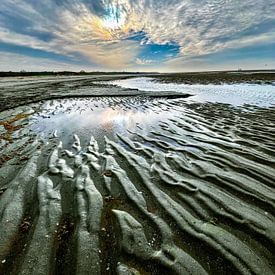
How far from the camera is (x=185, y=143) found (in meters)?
7.67

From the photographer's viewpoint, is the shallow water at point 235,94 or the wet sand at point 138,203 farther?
the shallow water at point 235,94

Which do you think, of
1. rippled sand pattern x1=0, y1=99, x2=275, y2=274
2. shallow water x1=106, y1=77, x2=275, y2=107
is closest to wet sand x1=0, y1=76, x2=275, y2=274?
rippled sand pattern x1=0, y1=99, x2=275, y2=274

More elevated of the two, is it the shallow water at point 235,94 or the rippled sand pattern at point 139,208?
the rippled sand pattern at point 139,208

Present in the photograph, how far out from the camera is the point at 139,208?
4086 millimetres

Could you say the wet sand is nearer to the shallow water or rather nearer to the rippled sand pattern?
the rippled sand pattern

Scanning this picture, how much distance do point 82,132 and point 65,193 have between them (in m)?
4.81

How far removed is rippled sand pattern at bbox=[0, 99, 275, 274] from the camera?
296 cm

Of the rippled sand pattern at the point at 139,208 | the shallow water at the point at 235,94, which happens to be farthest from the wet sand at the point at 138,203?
the shallow water at the point at 235,94

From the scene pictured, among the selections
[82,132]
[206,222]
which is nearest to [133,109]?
[82,132]

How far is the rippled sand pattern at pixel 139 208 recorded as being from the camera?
296 cm

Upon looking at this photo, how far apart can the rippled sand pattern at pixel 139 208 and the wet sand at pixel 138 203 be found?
0.6 inches

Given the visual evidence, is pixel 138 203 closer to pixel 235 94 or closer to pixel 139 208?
pixel 139 208

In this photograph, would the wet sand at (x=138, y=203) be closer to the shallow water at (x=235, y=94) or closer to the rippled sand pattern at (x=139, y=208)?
the rippled sand pattern at (x=139, y=208)

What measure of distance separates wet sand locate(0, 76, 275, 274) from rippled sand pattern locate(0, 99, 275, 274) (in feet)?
0.05
